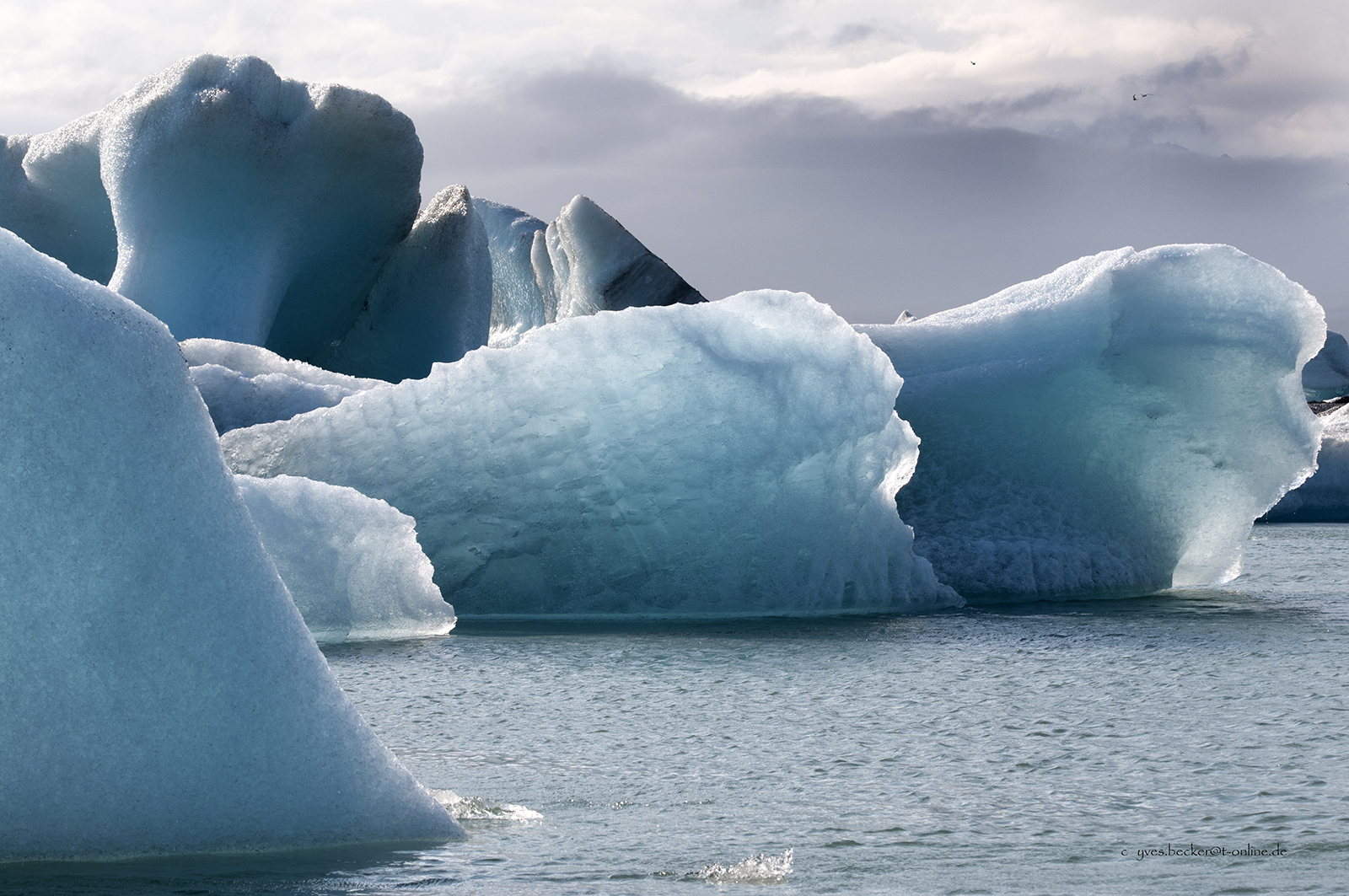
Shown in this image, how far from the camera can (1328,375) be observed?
73.3 ft

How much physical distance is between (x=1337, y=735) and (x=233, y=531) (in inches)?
79.9

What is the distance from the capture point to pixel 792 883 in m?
1.81

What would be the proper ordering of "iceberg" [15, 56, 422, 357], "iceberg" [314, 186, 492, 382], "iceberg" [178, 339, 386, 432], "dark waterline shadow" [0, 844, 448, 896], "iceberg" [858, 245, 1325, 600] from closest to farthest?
"dark waterline shadow" [0, 844, 448, 896]
"iceberg" [858, 245, 1325, 600]
"iceberg" [178, 339, 386, 432]
"iceberg" [15, 56, 422, 357]
"iceberg" [314, 186, 492, 382]

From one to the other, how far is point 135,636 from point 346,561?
272cm

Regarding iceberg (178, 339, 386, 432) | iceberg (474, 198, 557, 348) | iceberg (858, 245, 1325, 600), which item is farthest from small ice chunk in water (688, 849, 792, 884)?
iceberg (474, 198, 557, 348)

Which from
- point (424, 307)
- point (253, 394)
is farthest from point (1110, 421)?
point (424, 307)

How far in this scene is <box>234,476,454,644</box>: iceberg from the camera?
14.6 ft

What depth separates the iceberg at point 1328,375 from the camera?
22312 mm

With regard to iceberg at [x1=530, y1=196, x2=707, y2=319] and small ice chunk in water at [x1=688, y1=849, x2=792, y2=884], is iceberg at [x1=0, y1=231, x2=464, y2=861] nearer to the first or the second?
small ice chunk in water at [x1=688, y1=849, x2=792, y2=884]

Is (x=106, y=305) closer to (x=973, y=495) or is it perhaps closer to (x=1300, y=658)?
(x=1300, y=658)

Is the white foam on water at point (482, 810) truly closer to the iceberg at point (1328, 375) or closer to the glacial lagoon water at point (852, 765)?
the glacial lagoon water at point (852, 765)

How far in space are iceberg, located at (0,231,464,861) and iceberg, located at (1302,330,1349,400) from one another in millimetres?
22517

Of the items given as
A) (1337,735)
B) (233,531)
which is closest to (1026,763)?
(1337,735)

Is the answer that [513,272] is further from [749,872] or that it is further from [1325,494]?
[749,872]
